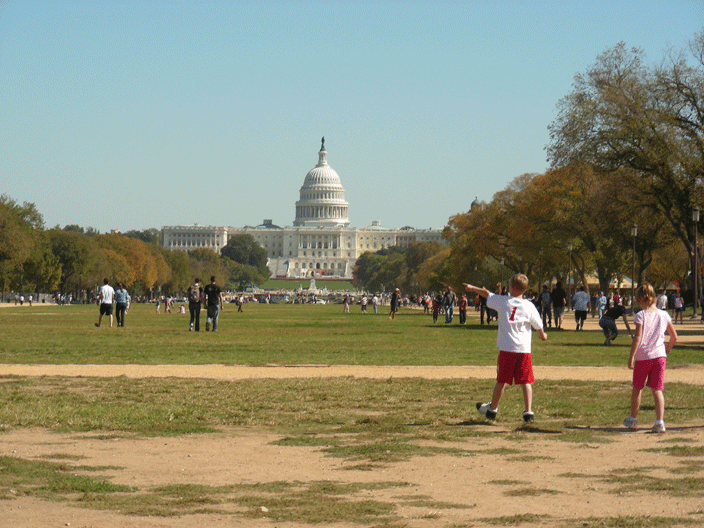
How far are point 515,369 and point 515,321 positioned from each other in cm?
52

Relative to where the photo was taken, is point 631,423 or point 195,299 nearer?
point 631,423

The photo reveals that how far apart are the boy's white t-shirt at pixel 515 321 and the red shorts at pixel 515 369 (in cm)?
7

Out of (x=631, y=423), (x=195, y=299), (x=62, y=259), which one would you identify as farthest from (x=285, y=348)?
(x=62, y=259)

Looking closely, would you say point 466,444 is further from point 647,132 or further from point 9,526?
point 647,132

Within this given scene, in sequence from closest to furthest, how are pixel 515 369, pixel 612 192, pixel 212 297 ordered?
1. pixel 515 369
2. pixel 212 297
3. pixel 612 192

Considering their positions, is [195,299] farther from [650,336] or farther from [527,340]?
[650,336]

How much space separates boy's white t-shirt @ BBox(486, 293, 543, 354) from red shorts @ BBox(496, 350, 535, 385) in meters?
0.07

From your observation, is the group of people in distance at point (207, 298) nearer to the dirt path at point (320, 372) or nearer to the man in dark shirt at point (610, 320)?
the man in dark shirt at point (610, 320)

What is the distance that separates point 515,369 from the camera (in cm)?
1279

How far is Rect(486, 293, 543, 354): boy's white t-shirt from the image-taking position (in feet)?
42.1

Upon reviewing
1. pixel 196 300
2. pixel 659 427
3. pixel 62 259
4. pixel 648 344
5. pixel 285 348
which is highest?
pixel 62 259

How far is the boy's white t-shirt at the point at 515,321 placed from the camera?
12.8 metres

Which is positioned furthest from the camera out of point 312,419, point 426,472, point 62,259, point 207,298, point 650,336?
point 62,259

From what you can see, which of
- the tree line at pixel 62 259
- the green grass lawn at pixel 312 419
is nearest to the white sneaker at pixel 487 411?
the green grass lawn at pixel 312 419
